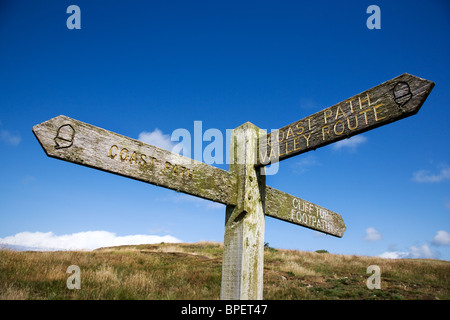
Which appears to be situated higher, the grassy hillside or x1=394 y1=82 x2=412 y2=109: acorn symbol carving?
x1=394 y1=82 x2=412 y2=109: acorn symbol carving

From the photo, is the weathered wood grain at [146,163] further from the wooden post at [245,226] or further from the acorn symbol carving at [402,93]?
the acorn symbol carving at [402,93]

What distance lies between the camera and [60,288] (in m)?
6.70

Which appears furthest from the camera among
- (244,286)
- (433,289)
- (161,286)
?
(433,289)

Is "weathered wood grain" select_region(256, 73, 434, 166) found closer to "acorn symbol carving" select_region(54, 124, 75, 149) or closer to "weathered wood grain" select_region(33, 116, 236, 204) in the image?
"weathered wood grain" select_region(33, 116, 236, 204)

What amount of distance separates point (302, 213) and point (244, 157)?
96cm

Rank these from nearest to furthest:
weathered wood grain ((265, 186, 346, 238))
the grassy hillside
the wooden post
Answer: the wooden post < weathered wood grain ((265, 186, 346, 238)) < the grassy hillside

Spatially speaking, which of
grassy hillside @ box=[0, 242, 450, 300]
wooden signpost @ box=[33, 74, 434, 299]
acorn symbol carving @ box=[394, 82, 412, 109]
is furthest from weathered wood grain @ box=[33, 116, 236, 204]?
grassy hillside @ box=[0, 242, 450, 300]

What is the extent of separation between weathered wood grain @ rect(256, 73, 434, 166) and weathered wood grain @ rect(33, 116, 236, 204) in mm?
507

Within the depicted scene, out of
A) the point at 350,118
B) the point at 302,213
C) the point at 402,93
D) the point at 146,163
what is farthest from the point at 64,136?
the point at 302,213

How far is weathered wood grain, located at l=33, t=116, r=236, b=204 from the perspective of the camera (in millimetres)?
1668
